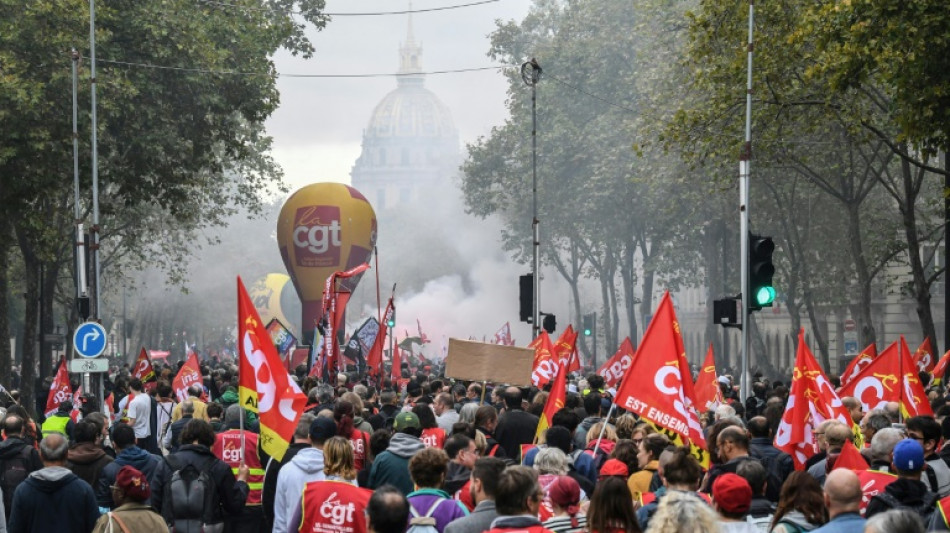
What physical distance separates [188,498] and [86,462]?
3.88 ft

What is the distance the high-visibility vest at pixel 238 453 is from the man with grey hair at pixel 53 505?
3.26 meters

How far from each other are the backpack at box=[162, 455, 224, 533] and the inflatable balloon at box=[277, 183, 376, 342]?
44.4m

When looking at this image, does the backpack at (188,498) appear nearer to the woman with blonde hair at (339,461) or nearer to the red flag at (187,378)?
the woman with blonde hair at (339,461)

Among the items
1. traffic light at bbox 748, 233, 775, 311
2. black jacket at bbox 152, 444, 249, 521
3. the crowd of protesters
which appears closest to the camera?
the crowd of protesters

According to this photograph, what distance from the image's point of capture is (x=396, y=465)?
38.5ft

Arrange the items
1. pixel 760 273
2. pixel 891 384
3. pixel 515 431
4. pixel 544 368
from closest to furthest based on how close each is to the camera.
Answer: pixel 515 431, pixel 891 384, pixel 760 273, pixel 544 368

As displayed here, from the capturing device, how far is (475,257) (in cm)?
12438

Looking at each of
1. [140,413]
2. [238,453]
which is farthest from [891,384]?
[140,413]

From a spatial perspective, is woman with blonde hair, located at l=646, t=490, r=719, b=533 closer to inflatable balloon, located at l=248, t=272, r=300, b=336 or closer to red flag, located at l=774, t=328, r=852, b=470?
red flag, located at l=774, t=328, r=852, b=470

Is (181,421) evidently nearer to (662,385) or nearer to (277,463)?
(277,463)

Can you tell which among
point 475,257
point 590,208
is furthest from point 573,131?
point 475,257

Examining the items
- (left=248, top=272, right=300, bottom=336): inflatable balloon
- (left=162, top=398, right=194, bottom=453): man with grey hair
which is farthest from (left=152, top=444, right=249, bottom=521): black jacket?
(left=248, top=272, right=300, bottom=336): inflatable balloon

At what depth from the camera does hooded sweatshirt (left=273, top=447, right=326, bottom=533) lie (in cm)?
1084

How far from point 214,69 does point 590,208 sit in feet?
103
